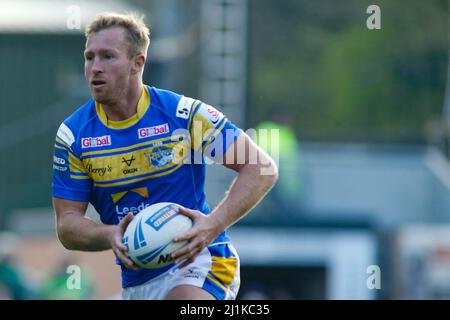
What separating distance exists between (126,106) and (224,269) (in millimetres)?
1186

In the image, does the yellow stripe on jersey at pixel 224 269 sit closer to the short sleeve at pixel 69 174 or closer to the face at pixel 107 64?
the short sleeve at pixel 69 174

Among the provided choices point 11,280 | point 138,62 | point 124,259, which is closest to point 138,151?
point 138,62

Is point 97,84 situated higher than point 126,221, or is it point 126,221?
point 97,84

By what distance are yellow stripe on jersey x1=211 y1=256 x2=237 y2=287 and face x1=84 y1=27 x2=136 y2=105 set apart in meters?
1.19

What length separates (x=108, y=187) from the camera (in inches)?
279

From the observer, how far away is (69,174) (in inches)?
278

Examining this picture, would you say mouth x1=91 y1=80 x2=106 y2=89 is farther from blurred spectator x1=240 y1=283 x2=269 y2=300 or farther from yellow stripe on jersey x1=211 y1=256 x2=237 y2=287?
blurred spectator x1=240 y1=283 x2=269 y2=300

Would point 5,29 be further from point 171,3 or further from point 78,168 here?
point 78,168

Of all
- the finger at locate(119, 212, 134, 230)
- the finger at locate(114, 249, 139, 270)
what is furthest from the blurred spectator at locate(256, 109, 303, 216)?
the finger at locate(114, 249, 139, 270)

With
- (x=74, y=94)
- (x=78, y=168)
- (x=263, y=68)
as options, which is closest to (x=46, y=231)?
(x=74, y=94)

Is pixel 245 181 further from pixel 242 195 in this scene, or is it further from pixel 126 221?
pixel 126 221

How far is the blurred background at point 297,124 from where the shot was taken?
15.5 metres

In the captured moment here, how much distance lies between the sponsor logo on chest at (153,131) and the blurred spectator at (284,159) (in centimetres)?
803

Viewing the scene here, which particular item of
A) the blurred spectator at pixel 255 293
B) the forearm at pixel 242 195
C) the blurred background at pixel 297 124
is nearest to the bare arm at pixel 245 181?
the forearm at pixel 242 195
